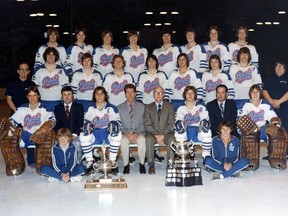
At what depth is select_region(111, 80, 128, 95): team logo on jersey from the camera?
21.0 feet

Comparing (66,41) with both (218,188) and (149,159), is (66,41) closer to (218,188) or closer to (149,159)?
(149,159)

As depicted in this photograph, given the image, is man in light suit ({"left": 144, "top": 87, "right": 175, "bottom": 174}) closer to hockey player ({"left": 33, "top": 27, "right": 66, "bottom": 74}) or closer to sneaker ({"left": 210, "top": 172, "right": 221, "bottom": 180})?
sneaker ({"left": 210, "top": 172, "right": 221, "bottom": 180})

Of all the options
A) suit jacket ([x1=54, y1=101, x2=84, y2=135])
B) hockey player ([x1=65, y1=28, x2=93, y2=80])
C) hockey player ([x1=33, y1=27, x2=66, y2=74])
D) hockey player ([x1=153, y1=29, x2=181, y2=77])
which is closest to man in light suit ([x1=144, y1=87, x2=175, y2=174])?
suit jacket ([x1=54, y1=101, x2=84, y2=135])

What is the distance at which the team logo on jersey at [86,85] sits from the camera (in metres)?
6.42

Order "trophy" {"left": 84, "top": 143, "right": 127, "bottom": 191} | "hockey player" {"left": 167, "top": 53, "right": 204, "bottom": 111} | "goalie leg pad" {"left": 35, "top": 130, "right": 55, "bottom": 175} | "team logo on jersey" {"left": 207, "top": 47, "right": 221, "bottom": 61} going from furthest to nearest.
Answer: "team logo on jersey" {"left": 207, "top": 47, "right": 221, "bottom": 61} < "hockey player" {"left": 167, "top": 53, "right": 204, "bottom": 111} < "goalie leg pad" {"left": 35, "top": 130, "right": 55, "bottom": 175} < "trophy" {"left": 84, "top": 143, "right": 127, "bottom": 191}

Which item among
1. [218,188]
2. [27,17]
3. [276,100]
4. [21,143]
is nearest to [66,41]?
[27,17]

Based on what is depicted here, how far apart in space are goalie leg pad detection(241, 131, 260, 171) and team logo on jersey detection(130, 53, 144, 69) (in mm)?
1646

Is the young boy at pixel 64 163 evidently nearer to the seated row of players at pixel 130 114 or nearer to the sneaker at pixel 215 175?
the seated row of players at pixel 130 114

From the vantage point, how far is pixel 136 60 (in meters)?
6.76

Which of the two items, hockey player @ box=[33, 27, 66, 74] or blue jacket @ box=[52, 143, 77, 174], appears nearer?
blue jacket @ box=[52, 143, 77, 174]

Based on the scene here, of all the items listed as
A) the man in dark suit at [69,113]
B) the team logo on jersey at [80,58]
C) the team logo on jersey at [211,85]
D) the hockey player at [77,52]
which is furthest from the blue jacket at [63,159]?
the team logo on jersey at [211,85]

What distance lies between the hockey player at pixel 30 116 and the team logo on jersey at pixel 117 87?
81cm

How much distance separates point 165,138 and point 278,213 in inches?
75.4

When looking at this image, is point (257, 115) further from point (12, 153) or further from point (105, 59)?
point (12, 153)
